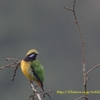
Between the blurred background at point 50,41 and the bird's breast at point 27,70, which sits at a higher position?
the blurred background at point 50,41

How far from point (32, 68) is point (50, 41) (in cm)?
5024

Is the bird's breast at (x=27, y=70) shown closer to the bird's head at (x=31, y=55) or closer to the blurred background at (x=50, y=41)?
the bird's head at (x=31, y=55)

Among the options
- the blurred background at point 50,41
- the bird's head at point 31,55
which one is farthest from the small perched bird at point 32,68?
the blurred background at point 50,41

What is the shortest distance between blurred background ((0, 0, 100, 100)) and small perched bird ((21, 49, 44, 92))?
1224 inches

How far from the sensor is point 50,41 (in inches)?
2232

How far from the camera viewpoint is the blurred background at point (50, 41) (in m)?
45.9

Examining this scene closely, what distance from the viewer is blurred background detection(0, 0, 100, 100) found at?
45916 mm

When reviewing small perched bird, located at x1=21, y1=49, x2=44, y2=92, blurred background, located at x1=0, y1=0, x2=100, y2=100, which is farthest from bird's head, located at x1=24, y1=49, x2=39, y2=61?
blurred background, located at x1=0, y1=0, x2=100, y2=100

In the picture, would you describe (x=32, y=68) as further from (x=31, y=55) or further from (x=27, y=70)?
(x=31, y=55)

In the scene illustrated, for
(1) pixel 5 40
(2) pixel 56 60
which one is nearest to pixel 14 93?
(2) pixel 56 60

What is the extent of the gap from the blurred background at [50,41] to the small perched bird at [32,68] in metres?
31.1

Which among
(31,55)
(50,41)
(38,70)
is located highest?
(50,41)

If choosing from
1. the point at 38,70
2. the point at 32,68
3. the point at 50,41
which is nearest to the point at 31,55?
the point at 38,70

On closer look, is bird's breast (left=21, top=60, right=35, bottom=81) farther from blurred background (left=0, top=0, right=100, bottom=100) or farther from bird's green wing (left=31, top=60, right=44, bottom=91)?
blurred background (left=0, top=0, right=100, bottom=100)
